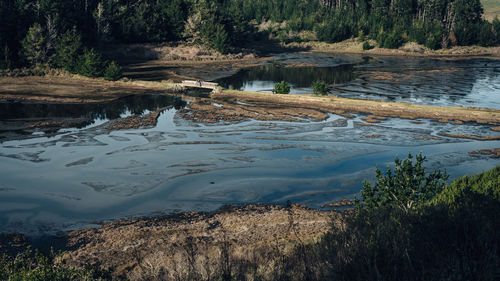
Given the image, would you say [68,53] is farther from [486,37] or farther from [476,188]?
[486,37]

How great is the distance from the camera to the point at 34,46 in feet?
201

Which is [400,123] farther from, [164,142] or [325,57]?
[325,57]

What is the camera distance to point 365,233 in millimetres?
11414

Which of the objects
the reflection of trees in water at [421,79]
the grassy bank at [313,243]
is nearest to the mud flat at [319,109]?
the reflection of trees in water at [421,79]

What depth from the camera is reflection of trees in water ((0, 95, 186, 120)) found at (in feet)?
129

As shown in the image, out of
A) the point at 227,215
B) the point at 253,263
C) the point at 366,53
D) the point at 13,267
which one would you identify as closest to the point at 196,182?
the point at 227,215

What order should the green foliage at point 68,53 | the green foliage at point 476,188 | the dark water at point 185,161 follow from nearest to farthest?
the green foliage at point 476,188, the dark water at point 185,161, the green foliage at point 68,53

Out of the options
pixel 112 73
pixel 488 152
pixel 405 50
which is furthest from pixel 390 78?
pixel 405 50

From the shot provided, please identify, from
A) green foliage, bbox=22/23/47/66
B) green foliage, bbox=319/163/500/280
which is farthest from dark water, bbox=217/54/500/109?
green foliage, bbox=319/163/500/280

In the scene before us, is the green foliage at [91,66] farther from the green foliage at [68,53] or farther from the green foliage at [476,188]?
the green foliage at [476,188]

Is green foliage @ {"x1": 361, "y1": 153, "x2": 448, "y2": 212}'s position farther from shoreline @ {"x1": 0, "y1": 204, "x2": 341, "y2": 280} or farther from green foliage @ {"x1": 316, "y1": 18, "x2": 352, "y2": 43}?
green foliage @ {"x1": 316, "y1": 18, "x2": 352, "y2": 43}

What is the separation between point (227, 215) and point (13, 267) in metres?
9.47

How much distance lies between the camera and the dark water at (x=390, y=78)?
53.4m

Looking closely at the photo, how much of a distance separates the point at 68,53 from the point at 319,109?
127 ft
